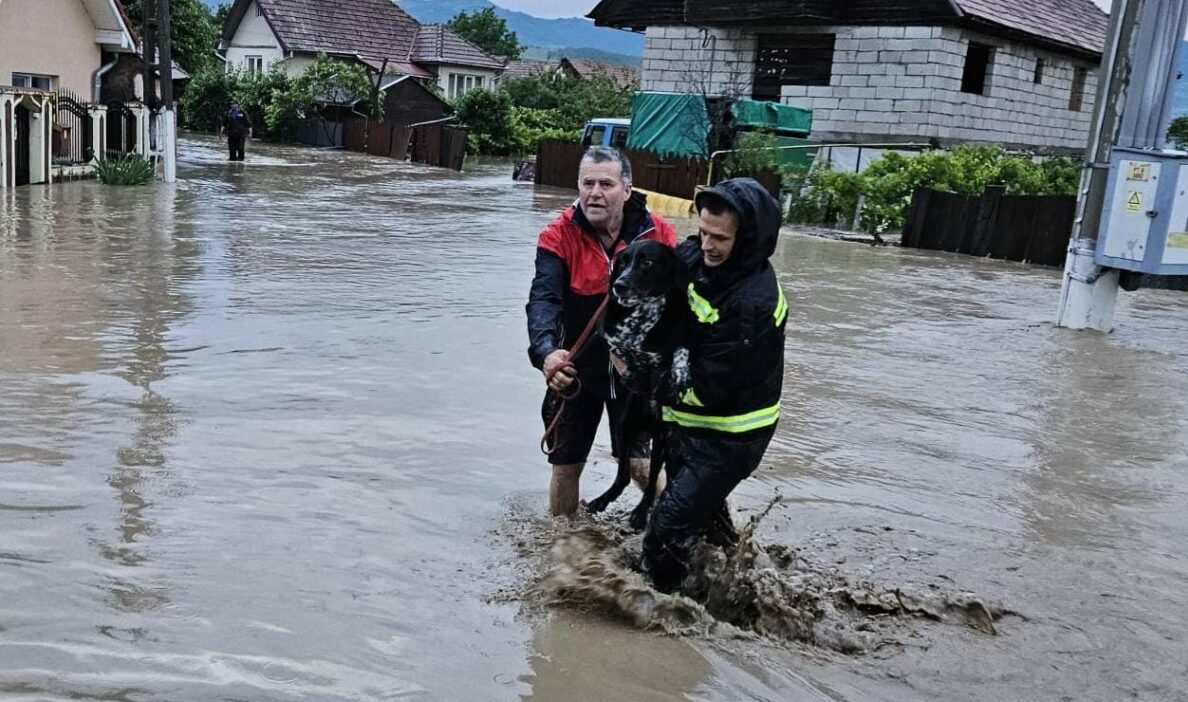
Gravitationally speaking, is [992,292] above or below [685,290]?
below

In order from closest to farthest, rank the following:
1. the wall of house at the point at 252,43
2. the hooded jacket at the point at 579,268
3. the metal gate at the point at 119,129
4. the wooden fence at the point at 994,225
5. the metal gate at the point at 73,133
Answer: the hooded jacket at the point at 579,268, the wooden fence at the point at 994,225, the metal gate at the point at 73,133, the metal gate at the point at 119,129, the wall of house at the point at 252,43

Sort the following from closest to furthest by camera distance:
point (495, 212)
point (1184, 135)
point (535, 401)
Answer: point (535, 401) < point (495, 212) < point (1184, 135)

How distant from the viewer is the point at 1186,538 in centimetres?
579

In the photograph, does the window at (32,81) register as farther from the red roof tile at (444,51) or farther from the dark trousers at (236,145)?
the red roof tile at (444,51)

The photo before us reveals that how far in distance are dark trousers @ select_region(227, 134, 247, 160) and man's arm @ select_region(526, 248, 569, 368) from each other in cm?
2895

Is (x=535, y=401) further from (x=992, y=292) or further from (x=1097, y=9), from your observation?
(x=1097, y=9)

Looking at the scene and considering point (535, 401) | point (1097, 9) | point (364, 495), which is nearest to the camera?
point (364, 495)

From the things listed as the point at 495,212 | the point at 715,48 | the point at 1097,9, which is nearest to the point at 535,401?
the point at 495,212

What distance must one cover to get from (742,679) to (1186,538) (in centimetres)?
304

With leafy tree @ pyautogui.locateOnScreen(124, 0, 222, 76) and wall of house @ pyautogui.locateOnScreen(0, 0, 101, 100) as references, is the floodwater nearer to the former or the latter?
wall of house @ pyautogui.locateOnScreen(0, 0, 101, 100)

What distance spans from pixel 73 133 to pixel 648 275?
872 inches

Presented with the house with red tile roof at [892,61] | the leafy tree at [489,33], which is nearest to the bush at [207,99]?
the house with red tile roof at [892,61]

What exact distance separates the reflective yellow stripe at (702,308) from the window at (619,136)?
2405cm

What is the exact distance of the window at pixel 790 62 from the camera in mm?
29609
